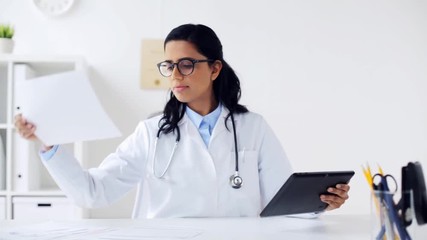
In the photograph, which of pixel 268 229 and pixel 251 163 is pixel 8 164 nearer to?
pixel 251 163

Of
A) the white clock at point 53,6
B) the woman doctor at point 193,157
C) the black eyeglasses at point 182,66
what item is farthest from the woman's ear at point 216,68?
the white clock at point 53,6

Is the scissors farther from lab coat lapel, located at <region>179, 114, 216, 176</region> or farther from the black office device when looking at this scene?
lab coat lapel, located at <region>179, 114, 216, 176</region>

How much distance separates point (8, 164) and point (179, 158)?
3.51ft

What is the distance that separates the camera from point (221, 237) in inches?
42.8

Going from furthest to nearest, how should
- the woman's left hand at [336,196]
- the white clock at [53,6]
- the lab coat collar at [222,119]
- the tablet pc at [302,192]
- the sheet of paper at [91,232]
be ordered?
the white clock at [53,6] < the lab coat collar at [222,119] < the woman's left hand at [336,196] < the tablet pc at [302,192] < the sheet of paper at [91,232]

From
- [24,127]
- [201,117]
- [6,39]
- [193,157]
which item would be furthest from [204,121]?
[6,39]

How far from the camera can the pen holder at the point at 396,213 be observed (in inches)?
35.7

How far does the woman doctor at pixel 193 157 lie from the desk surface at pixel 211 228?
0.25 m

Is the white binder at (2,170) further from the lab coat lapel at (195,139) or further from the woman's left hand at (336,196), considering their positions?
the woman's left hand at (336,196)

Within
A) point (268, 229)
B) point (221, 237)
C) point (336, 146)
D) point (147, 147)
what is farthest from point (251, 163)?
point (336, 146)

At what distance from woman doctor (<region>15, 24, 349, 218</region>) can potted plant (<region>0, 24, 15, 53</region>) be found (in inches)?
43.6

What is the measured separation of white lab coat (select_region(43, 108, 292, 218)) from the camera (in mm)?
1603

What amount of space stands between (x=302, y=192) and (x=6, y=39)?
183cm

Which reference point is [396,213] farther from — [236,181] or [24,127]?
[24,127]
